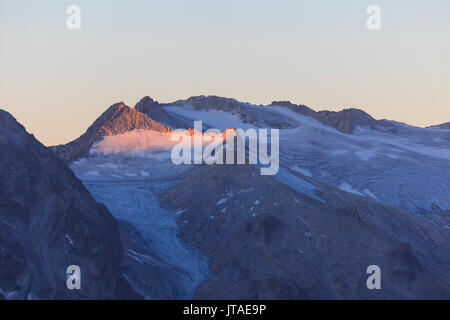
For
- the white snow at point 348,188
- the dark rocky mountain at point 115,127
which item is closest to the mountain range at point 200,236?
the white snow at point 348,188

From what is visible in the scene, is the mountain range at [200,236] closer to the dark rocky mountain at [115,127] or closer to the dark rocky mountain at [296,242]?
the dark rocky mountain at [296,242]

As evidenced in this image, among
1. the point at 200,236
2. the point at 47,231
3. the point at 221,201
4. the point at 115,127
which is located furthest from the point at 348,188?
the point at 47,231

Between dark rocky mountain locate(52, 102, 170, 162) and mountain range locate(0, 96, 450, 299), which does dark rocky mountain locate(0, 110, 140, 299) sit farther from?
dark rocky mountain locate(52, 102, 170, 162)

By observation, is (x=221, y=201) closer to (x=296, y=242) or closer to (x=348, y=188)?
(x=296, y=242)

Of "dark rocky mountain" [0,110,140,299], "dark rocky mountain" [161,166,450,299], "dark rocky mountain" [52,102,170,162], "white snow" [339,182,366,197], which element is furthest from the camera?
"dark rocky mountain" [52,102,170,162]

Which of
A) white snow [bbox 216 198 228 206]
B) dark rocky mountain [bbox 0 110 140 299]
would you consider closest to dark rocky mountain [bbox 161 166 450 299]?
white snow [bbox 216 198 228 206]
